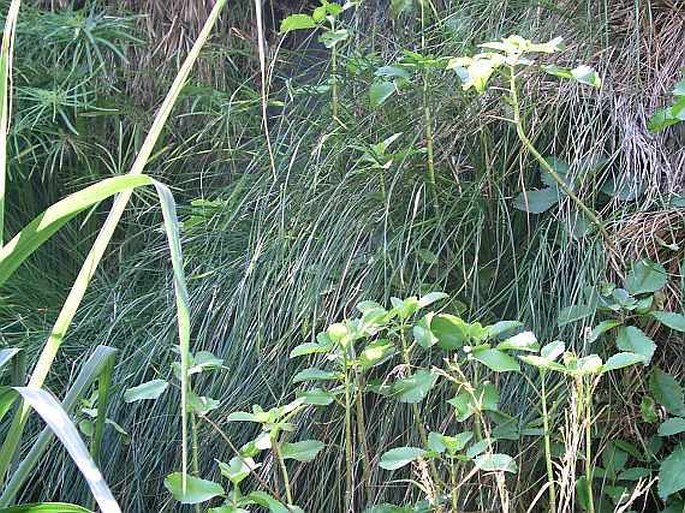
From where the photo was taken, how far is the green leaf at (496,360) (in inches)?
43.0

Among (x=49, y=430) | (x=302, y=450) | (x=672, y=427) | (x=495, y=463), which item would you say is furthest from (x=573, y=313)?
Result: (x=49, y=430)

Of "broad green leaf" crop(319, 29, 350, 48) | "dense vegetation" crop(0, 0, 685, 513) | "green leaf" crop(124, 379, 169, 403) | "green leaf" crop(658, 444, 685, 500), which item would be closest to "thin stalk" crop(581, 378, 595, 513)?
"dense vegetation" crop(0, 0, 685, 513)

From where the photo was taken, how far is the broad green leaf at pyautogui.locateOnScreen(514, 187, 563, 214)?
4.73 ft

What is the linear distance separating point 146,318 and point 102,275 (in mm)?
270

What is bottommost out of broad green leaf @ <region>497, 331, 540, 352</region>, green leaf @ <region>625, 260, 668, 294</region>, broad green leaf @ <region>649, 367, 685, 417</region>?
broad green leaf @ <region>649, 367, 685, 417</region>

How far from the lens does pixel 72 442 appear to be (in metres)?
0.85

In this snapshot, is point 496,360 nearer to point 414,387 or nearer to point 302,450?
point 414,387

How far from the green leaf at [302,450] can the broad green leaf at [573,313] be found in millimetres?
369

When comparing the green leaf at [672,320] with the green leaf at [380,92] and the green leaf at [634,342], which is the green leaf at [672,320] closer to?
the green leaf at [634,342]

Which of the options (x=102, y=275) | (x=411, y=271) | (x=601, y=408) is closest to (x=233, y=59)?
(x=102, y=275)

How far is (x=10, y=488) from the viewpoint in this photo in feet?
3.28

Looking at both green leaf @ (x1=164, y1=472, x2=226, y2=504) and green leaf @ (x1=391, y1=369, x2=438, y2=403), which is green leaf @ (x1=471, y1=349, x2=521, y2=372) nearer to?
green leaf @ (x1=391, y1=369, x2=438, y2=403)

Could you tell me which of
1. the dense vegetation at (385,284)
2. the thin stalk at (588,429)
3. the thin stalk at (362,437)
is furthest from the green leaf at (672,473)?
the thin stalk at (362,437)

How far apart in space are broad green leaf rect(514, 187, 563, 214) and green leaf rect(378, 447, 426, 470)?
466mm
